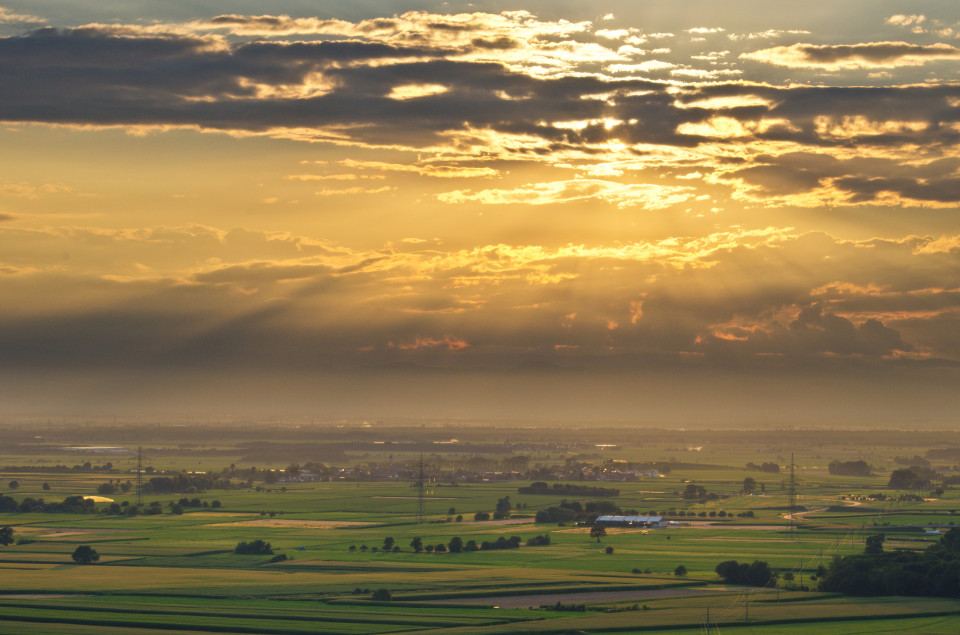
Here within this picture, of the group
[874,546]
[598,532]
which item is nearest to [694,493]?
[598,532]

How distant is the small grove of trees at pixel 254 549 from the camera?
299 feet

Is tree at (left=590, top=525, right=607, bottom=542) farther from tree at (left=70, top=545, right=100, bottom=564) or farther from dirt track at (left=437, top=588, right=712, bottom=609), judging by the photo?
tree at (left=70, top=545, right=100, bottom=564)

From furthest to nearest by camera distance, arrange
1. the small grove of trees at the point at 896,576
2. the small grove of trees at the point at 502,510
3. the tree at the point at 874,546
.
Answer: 1. the small grove of trees at the point at 502,510
2. the tree at the point at 874,546
3. the small grove of trees at the point at 896,576

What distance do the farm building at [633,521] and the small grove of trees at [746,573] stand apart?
127 ft

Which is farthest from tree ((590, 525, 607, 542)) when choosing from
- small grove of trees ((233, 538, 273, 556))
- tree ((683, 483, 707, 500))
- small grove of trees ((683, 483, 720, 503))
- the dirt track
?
tree ((683, 483, 707, 500))

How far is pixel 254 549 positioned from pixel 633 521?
4499 cm

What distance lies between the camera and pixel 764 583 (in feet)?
253

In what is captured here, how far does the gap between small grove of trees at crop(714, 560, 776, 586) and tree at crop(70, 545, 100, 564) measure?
1756 inches

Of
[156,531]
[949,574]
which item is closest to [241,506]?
[156,531]

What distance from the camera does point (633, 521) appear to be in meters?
122

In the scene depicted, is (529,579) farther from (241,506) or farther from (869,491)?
(869,491)

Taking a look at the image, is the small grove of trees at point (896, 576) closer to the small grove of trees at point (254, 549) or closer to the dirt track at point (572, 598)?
the dirt track at point (572, 598)

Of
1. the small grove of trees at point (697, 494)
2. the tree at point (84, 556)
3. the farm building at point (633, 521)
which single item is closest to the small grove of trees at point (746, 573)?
the farm building at point (633, 521)

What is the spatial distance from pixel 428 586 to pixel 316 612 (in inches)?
449
